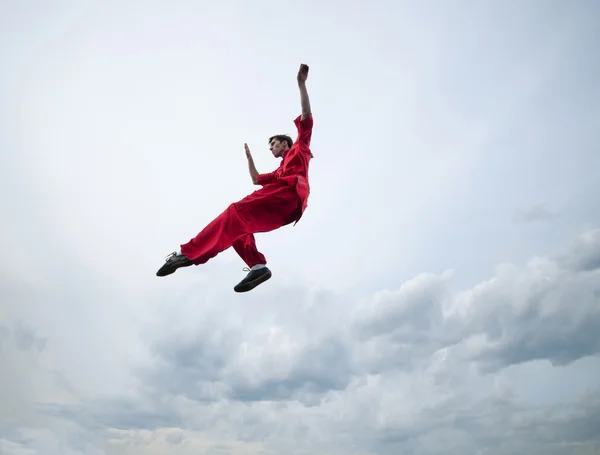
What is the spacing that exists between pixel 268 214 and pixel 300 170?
0.84 m

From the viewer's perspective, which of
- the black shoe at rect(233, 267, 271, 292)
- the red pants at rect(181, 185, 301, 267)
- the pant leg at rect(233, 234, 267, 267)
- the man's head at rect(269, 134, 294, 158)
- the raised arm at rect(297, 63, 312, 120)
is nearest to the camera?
the raised arm at rect(297, 63, 312, 120)

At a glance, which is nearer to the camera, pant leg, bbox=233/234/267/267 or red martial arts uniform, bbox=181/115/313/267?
red martial arts uniform, bbox=181/115/313/267

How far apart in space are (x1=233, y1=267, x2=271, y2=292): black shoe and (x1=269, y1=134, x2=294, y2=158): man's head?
195 centimetres

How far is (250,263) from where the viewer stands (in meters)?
7.82

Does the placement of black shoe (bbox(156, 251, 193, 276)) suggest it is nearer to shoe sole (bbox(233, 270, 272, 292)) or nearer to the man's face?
shoe sole (bbox(233, 270, 272, 292))

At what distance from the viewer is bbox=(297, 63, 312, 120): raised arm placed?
261 inches

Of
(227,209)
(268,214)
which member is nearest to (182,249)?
(227,209)

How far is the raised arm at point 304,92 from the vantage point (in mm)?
6641

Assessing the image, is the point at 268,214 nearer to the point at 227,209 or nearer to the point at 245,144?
the point at 227,209

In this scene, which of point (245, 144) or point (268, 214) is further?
point (245, 144)

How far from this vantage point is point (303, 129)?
23.8 feet

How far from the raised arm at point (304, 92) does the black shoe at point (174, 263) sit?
2.75 metres

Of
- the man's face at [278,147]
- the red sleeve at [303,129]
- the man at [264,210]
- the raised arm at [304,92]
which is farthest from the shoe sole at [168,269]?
the raised arm at [304,92]

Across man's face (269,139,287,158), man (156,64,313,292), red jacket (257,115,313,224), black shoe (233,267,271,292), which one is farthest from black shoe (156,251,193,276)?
man's face (269,139,287,158)
